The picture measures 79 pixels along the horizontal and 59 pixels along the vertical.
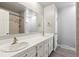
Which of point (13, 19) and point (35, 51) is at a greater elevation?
point (13, 19)

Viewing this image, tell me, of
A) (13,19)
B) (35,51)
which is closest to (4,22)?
(13,19)

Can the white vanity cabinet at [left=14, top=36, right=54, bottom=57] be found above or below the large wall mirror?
below

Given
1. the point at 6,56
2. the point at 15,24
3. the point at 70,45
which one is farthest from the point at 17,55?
the point at 70,45

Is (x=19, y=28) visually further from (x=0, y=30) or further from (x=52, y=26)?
(x=52, y=26)

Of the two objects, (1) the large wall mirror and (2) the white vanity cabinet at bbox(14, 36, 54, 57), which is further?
(1) the large wall mirror

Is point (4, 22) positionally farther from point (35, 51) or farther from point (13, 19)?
point (35, 51)

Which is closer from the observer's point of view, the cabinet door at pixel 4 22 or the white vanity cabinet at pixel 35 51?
the white vanity cabinet at pixel 35 51

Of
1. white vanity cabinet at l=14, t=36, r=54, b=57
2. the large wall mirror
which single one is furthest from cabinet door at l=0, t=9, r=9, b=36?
white vanity cabinet at l=14, t=36, r=54, b=57

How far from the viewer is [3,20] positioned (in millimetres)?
1509

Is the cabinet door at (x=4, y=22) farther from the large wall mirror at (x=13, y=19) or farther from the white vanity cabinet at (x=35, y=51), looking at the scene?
the white vanity cabinet at (x=35, y=51)

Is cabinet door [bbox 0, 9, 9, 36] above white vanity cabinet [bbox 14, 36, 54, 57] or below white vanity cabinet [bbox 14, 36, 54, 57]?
above

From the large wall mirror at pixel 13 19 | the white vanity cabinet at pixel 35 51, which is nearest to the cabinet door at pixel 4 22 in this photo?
the large wall mirror at pixel 13 19

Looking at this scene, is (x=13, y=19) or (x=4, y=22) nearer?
(x=4, y=22)

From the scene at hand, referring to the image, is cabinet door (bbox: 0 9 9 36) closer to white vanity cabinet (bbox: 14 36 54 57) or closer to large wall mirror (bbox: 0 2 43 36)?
large wall mirror (bbox: 0 2 43 36)
